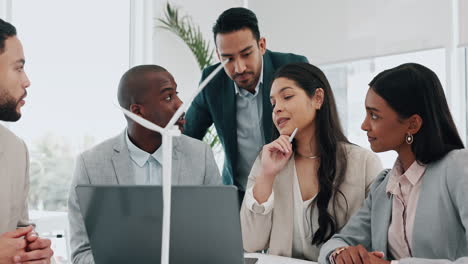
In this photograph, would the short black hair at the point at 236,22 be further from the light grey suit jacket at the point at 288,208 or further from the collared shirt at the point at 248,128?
the light grey suit jacket at the point at 288,208

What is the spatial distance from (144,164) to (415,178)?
106cm

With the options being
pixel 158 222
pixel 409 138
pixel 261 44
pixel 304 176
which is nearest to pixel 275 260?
pixel 304 176

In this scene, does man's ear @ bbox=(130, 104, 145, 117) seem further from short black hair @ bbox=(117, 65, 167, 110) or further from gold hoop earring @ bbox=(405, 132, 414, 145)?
gold hoop earring @ bbox=(405, 132, 414, 145)

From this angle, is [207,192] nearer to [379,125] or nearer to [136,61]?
[379,125]

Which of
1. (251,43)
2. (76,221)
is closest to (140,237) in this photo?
(76,221)

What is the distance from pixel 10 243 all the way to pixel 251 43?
1.48 m

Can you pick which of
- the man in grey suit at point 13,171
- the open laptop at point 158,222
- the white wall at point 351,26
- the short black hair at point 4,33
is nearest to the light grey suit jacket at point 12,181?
the man in grey suit at point 13,171

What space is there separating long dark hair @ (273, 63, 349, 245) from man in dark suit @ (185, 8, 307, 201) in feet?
1.26

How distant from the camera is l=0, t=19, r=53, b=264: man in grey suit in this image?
163cm

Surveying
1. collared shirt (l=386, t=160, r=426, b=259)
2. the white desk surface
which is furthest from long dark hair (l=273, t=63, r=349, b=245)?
collared shirt (l=386, t=160, r=426, b=259)

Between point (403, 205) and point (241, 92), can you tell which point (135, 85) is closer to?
point (241, 92)

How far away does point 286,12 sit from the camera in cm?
528

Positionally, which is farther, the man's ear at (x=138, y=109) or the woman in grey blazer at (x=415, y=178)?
the man's ear at (x=138, y=109)

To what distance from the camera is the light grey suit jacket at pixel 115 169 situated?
73.6 inches
